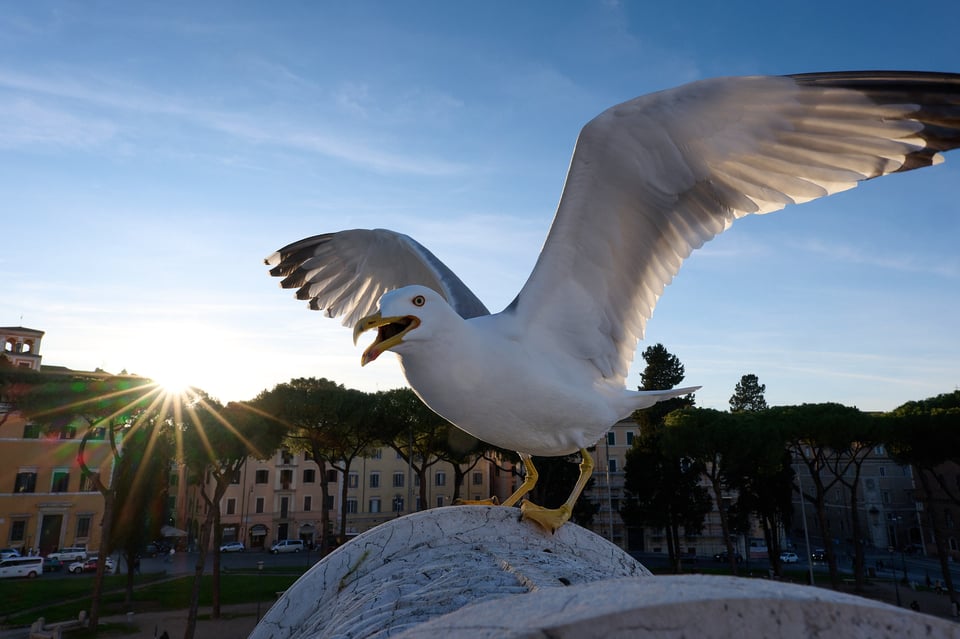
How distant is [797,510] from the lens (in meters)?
66.9

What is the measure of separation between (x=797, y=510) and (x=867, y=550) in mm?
13286

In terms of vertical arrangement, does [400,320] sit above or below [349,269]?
below

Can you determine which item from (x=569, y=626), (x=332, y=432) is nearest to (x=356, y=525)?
(x=332, y=432)

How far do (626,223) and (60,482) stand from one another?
152 feet

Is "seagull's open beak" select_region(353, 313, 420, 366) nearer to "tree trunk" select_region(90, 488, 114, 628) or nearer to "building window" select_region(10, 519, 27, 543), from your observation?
"tree trunk" select_region(90, 488, 114, 628)

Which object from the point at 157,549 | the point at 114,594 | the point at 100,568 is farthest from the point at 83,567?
the point at 100,568

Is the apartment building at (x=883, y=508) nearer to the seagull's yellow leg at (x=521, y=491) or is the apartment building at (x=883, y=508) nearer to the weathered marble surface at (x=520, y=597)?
the seagull's yellow leg at (x=521, y=491)

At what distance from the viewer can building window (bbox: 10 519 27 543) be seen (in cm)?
3706

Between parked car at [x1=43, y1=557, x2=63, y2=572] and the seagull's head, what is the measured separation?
1592 inches

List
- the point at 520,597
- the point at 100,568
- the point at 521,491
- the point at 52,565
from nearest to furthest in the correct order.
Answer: the point at 520,597 → the point at 521,491 → the point at 100,568 → the point at 52,565

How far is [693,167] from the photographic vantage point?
4.31 metres

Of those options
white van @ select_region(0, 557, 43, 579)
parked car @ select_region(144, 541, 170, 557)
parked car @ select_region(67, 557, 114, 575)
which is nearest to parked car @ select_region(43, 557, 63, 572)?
parked car @ select_region(67, 557, 114, 575)

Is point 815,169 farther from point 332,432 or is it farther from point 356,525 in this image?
point 356,525

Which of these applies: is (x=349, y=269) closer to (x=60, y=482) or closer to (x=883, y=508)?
(x=60, y=482)
